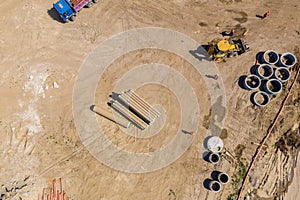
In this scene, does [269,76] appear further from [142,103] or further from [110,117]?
[110,117]

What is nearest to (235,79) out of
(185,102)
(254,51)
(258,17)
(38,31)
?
(254,51)

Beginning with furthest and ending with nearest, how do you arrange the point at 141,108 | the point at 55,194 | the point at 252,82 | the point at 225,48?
the point at 252,82, the point at 225,48, the point at 141,108, the point at 55,194

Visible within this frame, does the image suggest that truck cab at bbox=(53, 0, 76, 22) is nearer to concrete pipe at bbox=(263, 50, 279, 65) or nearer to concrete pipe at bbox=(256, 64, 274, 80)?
concrete pipe at bbox=(256, 64, 274, 80)

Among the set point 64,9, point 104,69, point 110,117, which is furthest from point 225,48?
point 64,9

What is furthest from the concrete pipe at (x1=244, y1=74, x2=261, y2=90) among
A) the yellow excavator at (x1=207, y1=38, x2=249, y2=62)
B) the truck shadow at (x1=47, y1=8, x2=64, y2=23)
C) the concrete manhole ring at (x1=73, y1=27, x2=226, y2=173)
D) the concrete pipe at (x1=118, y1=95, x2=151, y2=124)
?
the truck shadow at (x1=47, y1=8, x2=64, y2=23)

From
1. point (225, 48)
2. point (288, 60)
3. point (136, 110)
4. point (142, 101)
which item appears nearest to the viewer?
point (136, 110)
